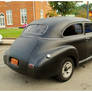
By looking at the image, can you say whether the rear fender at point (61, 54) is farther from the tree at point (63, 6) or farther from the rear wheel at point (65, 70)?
the tree at point (63, 6)

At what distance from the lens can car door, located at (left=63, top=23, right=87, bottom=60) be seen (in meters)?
3.28

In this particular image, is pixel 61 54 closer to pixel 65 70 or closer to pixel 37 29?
pixel 65 70

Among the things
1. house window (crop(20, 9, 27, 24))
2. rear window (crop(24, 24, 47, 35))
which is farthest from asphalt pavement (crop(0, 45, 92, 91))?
house window (crop(20, 9, 27, 24))

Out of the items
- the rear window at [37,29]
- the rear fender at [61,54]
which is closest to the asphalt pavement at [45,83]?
the rear fender at [61,54]

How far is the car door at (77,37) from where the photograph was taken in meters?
3.28

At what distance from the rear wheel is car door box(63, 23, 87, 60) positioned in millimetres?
496

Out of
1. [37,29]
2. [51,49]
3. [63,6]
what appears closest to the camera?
[51,49]

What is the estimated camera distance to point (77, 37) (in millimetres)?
3469

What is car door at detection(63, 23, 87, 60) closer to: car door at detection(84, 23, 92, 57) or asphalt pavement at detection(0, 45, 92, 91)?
car door at detection(84, 23, 92, 57)

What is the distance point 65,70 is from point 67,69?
0.07 meters

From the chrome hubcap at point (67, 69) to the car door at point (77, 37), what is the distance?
55 cm

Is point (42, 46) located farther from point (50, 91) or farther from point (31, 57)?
point (50, 91)

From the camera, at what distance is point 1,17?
2402cm

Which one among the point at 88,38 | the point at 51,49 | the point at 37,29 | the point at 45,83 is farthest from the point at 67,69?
the point at 37,29
